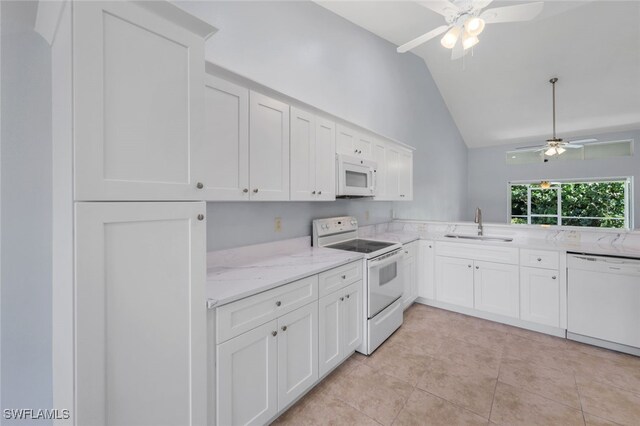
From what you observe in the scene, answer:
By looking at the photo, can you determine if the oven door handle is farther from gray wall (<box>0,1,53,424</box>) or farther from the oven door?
gray wall (<box>0,1,53,424</box>)

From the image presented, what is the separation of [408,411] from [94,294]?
1887 millimetres

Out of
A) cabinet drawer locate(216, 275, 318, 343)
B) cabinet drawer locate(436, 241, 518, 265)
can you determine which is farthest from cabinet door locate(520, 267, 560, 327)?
cabinet drawer locate(216, 275, 318, 343)

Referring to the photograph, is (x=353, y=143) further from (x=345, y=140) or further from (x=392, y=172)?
(x=392, y=172)

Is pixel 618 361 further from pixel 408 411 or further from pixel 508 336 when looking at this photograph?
pixel 408 411

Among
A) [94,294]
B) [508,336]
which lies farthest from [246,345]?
[508,336]

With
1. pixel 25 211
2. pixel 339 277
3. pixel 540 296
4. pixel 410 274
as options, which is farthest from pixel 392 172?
pixel 25 211

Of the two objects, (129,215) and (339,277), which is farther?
(339,277)

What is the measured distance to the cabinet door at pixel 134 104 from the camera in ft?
2.92

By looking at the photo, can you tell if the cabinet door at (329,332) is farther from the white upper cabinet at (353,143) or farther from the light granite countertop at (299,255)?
the white upper cabinet at (353,143)

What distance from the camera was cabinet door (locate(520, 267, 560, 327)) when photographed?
2701mm

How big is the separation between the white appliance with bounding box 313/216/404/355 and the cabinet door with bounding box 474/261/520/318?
3.19 feet

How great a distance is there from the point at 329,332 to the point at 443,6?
2625 mm

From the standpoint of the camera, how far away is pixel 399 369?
223cm

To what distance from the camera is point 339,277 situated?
206 cm
